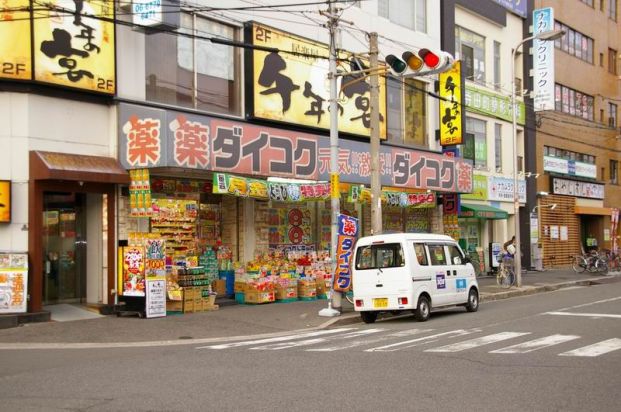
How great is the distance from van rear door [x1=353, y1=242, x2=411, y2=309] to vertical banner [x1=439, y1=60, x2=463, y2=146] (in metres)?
11.7

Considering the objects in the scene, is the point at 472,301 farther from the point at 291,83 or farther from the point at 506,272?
the point at 291,83

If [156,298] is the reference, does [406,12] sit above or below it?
above

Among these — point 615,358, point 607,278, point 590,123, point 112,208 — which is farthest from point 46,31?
point 590,123

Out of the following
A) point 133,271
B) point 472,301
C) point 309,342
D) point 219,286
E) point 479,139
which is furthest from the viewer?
point 479,139

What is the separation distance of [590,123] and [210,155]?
99.1 feet

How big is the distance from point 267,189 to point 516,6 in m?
21.7

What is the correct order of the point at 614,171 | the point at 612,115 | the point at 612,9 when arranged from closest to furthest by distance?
Result: the point at 612,115 → the point at 614,171 → the point at 612,9

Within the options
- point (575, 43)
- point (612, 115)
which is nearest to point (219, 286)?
point (575, 43)

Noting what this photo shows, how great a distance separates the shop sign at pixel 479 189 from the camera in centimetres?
2935

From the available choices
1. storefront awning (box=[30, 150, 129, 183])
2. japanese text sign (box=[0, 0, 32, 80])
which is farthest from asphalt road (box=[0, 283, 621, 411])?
japanese text sign (box=[0, 0, 32, 80])

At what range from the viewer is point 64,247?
16.2 meters

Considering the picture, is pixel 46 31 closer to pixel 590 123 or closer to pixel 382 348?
pixel 382 348

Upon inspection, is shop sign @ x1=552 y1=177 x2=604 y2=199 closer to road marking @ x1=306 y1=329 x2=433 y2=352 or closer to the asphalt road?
the asphalt road

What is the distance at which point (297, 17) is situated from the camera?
813 inches
